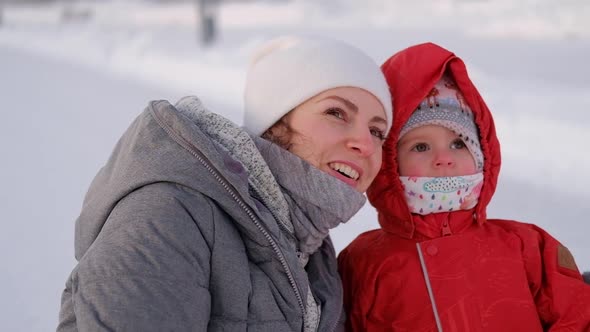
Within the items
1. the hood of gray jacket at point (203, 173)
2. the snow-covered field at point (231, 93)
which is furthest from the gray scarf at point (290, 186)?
the snow-covered field at point (231, 93)

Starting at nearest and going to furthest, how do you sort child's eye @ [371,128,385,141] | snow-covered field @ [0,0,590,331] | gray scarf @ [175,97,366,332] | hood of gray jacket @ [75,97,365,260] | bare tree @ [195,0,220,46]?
hood of gray jacket @ [75,97,365,260] < gray scarf @ [175,97,366,332] < child's eye @ [371,128,385,141] < snow-covered field @ [0,0,590,331] < bare tree @ [195,0,220,46]

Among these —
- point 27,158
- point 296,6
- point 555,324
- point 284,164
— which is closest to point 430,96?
point 284,164

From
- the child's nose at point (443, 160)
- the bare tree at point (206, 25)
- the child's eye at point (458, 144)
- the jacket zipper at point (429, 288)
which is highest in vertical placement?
the bare tree at point (206, 25)

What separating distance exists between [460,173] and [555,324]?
1.65 ft

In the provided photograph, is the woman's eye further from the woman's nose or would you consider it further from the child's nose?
the child's nose

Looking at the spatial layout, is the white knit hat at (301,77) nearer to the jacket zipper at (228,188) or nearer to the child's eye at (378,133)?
the child's eye at (378,133)

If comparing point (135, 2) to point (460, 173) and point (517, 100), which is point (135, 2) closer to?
point (517, 100)

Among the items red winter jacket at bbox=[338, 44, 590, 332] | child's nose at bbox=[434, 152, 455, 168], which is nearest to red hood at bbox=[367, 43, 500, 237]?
red winter jacket at bbox=[338, 44, 590, 332]

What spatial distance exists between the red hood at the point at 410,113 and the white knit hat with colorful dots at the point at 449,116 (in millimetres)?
25

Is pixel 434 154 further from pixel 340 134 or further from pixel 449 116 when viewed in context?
pixel 340 134

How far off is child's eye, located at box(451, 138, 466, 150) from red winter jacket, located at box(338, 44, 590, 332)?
0.27 feet

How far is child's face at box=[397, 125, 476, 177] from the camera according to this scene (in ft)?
6.22

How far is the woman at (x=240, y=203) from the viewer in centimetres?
121

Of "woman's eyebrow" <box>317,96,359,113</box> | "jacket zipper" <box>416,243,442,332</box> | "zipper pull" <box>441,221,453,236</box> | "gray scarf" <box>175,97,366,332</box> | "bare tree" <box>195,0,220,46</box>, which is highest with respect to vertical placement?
"bare tree" <box>195,0,220,46</box>
